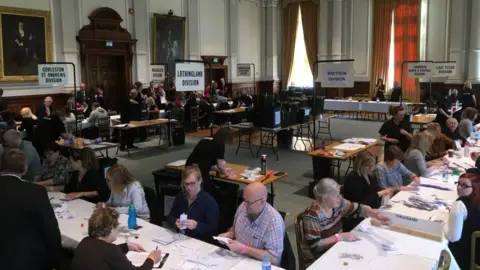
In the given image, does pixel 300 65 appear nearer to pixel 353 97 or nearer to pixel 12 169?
pixel 353 97

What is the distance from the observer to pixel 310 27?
61.3 feet

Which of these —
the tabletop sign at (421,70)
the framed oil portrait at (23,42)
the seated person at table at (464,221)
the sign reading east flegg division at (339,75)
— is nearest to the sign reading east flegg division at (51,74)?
the framed oil portrait at (23,42)

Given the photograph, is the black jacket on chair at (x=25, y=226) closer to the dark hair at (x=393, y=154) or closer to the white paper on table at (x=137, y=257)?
the white paper on table at (x=137, y=257)

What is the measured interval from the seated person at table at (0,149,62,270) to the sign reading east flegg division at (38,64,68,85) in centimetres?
560

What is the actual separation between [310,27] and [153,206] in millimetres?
15754

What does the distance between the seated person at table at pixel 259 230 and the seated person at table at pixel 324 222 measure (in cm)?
25

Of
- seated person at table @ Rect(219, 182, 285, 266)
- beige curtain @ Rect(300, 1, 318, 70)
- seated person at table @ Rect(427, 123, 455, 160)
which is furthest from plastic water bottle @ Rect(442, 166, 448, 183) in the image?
beige curtain @ Rect(300, 1, 318, 70)

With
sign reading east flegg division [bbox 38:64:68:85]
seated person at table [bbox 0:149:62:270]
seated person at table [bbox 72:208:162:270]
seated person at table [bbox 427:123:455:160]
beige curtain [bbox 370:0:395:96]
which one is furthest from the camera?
beige curtain [bbox 370:0:395:96]

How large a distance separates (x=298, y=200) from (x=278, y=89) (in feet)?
45.3

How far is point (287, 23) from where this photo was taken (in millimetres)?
19438

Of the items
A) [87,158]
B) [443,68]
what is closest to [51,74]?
[87,158]

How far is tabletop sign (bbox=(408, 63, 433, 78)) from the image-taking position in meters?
10.4

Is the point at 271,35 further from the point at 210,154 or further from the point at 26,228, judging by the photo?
the point at 26,228

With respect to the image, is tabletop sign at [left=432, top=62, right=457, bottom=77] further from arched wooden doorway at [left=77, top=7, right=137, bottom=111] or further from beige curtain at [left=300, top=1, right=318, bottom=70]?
arched wooden doorway at [left=77, top=7, right=137, bottom=111]
